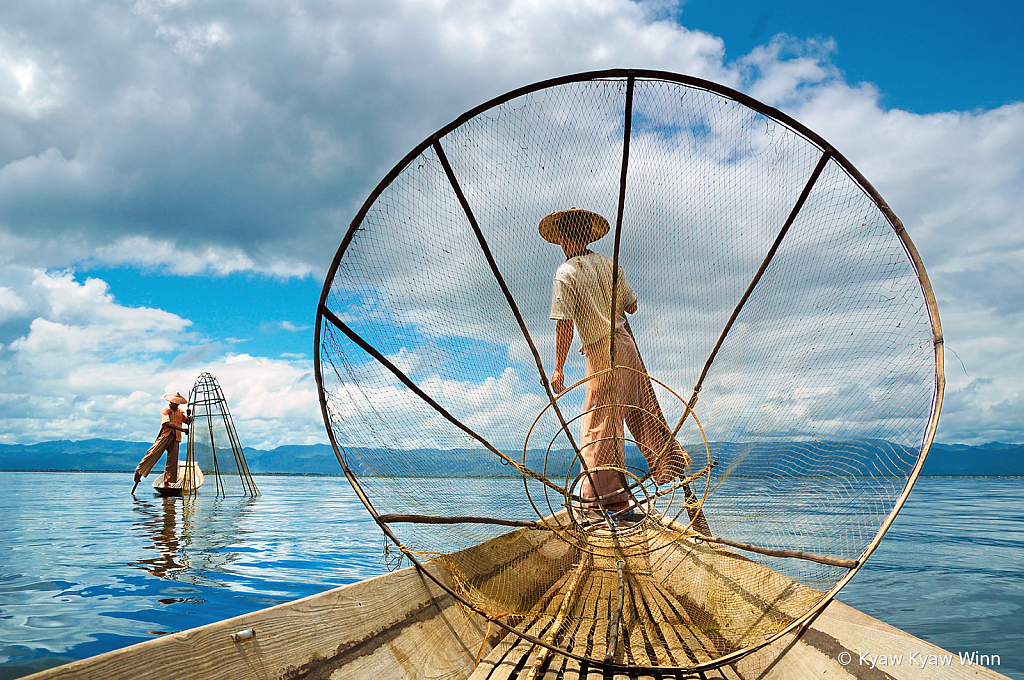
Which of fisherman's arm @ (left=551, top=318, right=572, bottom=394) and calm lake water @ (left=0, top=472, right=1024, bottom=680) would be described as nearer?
calm lake water @ (left=0, top=472, right=1024, bottom=680)

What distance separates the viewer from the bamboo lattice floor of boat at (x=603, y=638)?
1787 mm

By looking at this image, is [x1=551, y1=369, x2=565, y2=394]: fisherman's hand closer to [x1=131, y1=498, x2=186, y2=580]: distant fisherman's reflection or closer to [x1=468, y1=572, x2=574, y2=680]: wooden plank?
[x1=468, y1=572, x2=574, y2=680]: wooden plank

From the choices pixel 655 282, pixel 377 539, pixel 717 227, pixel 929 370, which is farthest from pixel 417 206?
pixel 377 539

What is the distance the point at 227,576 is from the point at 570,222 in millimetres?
3805

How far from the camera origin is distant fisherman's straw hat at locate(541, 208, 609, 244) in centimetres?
298

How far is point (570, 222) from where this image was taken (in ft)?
9.89

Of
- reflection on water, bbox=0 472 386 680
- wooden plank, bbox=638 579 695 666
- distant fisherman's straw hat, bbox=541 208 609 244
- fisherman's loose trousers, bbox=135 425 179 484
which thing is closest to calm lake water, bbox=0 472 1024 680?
reflection on water, bbox=0 472 386 680

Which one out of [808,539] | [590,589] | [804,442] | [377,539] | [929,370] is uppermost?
[929,370]

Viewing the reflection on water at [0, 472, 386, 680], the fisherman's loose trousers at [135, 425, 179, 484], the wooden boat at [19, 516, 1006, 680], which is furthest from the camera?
the fisherman's loose trousers at [135, 425, 179, 484]

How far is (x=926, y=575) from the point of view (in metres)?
4.73

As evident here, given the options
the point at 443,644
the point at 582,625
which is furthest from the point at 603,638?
the point at 443,644

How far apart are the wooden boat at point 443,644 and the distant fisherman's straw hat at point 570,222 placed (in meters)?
1.67

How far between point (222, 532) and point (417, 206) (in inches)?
242

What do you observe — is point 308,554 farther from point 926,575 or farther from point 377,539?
point 926,575
